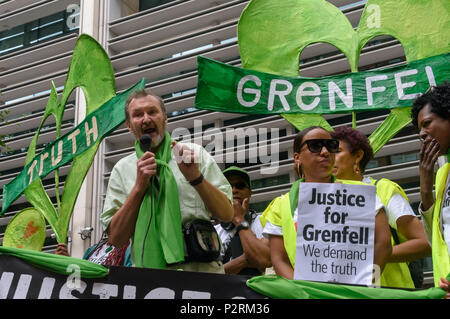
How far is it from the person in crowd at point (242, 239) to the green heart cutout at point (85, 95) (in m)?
2.75

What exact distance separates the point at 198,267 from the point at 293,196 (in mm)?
614

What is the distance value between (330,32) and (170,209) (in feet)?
10.2

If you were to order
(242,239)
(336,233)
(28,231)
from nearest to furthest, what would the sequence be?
1. (336,233)
2. (242,239)
3. (28,231)

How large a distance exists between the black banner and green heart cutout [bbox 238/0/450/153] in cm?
240

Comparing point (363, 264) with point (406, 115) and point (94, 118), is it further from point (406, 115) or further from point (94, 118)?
point (94, 118)

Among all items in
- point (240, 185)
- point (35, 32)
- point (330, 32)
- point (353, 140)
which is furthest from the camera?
point (35, 32)

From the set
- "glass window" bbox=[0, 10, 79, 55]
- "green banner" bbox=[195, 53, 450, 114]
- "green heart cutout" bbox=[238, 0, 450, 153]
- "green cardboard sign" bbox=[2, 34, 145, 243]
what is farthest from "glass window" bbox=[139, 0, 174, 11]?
"green banner" bbox=[195, 53, 450, 114]

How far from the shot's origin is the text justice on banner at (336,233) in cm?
283

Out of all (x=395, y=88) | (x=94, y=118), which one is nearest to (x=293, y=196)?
(x=395, y=88)

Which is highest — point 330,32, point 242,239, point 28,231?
point 330,32

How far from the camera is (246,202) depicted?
13.4ft

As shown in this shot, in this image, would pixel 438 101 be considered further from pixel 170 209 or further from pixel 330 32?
pixel 330 32

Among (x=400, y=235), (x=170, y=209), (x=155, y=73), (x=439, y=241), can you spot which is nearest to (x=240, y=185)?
(x=400, y=235)

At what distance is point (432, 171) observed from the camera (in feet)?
9.93
